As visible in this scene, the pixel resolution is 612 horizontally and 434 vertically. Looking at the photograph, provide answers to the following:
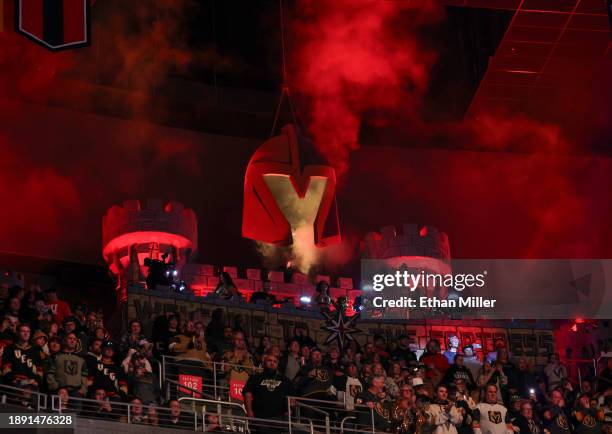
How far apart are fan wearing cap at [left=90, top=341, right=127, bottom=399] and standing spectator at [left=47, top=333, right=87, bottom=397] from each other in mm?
226

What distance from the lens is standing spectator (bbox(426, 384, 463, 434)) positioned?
47.1 feet

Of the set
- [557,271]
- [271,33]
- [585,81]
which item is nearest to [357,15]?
[271,33]

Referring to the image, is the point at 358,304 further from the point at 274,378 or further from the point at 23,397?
the point at 23,397

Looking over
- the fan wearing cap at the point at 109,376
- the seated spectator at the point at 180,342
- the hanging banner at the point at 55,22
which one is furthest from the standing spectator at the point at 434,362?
the hanging banner at the point at 55,22

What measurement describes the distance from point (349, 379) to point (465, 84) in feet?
42.2

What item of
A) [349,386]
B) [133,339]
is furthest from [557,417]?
[133,339]

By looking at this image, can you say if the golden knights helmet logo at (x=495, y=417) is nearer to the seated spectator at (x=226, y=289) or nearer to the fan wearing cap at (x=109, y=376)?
Answer: the fan wearing cap at (x=109, y=376)

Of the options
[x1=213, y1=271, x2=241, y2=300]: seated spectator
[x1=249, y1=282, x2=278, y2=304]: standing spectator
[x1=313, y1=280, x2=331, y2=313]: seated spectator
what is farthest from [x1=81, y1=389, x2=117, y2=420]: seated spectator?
[x1=313, y1=280, x2=331, y2=313]: seated spectator

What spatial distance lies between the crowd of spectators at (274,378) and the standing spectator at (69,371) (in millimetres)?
12

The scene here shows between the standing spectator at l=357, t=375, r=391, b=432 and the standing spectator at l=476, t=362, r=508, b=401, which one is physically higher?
the standing spectator at l=476, t=362, r=508, b=401

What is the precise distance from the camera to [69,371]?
13273mm

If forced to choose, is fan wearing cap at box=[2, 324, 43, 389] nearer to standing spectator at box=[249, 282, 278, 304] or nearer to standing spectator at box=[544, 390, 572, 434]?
standing spectator at box=[544, 390, 572, 434]

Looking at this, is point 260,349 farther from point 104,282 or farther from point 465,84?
point 465,84

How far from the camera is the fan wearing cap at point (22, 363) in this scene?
1280 cm
